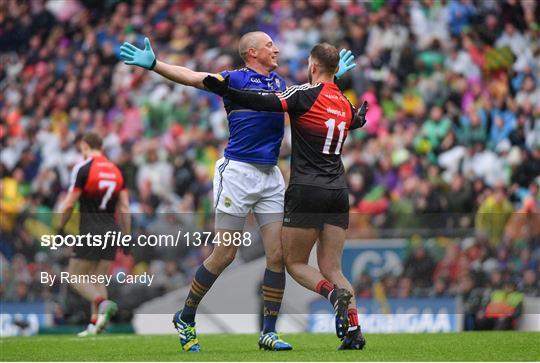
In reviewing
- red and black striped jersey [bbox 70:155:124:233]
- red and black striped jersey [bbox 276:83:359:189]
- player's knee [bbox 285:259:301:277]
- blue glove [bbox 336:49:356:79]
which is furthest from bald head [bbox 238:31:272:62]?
red and black striped jersey [bbox 70:155:124:233]

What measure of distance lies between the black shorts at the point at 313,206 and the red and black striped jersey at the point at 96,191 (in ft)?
12.5

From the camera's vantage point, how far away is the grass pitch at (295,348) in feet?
26.1

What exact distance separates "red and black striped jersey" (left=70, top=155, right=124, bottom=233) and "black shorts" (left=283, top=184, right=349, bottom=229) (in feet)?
12.5

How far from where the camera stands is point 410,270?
1264cm

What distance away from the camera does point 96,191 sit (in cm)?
1186

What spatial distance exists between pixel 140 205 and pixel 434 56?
5405 millimetres

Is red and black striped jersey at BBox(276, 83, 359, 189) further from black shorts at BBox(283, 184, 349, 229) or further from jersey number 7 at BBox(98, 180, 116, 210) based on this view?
jersey number 7 at BBox(98, 180, 116, 210)

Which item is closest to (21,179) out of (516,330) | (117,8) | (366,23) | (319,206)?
(117,8)

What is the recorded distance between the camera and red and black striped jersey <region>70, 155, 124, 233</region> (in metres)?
11.8

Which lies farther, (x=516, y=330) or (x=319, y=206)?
(x=516, y=330)

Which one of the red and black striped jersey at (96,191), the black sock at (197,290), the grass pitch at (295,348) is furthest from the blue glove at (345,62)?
the red and black striped jersey at (96,191)

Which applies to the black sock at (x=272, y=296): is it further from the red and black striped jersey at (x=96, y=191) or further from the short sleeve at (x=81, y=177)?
the short sleeve at (x=81, y=177)

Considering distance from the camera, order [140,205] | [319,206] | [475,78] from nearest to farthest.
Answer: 1. [319,206]
2. [140,205]
3. [475,78]

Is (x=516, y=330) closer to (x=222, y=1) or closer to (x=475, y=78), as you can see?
(x=475, y=78)
